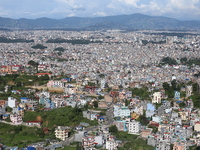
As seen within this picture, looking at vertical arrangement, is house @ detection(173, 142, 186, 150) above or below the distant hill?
below

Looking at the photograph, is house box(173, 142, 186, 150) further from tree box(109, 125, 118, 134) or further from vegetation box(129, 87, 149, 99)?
vegetation box(129, 87, 149, 99)

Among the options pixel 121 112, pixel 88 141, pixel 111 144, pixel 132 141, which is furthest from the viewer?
pixel 121 112

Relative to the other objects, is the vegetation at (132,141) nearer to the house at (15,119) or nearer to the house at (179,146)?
the house at (179,146)

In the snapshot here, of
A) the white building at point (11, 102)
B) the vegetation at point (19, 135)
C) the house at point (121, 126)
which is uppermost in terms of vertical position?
A: the white building at point (11, 102)

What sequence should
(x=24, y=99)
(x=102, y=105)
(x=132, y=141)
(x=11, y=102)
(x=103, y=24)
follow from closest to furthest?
(x=132, y=141)
(x=11, y=102)
(x=24, y=99)
(x=102, y=105)
(x=103, y=24)

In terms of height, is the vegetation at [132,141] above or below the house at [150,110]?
below

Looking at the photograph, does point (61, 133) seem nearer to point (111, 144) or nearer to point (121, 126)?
point (111, 144)

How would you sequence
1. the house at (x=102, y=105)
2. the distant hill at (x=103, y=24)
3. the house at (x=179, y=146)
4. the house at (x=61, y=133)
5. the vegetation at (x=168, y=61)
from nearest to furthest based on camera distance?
1. the house at (x=179, y=146)
2. the house at (x=61, y=133)
3. the house at (x=102, y=105)
4. the vegetation at (x=168, y=61)
5. the distant hill at (x=103, y=24)

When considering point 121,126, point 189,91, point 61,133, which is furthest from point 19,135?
point 189,91

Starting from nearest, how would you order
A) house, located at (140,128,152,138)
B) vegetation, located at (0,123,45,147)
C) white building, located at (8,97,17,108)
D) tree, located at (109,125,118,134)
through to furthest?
1. vegetation, located at (0,123,45,147)
2. house, located at (140,128,152,138)
3. tree, located at (109,125,118,134)
4. white building, located at (8,97,17,108)

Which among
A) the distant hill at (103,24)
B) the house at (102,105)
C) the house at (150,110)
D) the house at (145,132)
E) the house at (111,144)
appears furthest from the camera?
the distant hill at (103,24)

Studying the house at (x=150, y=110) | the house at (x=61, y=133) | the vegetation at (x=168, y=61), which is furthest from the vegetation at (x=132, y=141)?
the vegetation at (x=168, y=61)

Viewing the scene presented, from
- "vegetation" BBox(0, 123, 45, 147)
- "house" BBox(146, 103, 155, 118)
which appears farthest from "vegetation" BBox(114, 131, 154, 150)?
"vegetation" BBox(0, 123, 45, 147)
